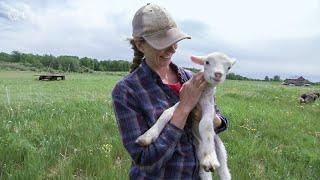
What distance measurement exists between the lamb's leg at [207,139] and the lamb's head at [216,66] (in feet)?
0.75

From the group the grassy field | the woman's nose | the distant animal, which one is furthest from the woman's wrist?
the distant animal

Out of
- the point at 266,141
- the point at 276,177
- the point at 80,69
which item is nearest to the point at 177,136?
the point at 276,177

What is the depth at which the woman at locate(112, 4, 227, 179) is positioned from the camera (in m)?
3.46

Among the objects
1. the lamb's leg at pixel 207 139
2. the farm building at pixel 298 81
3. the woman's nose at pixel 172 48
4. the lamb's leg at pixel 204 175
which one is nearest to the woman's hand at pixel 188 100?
the lamb's leg at pixel 207 139

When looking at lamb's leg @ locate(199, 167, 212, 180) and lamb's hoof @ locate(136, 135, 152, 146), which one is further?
lamb's leg @ locate(199, 167, 212, 180)

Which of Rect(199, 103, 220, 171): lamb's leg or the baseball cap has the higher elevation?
the baseball cap

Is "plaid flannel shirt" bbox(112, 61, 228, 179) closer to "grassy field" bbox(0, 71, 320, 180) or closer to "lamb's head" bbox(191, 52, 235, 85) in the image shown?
"lamb's head" bbox(191, 52, 235, 85)

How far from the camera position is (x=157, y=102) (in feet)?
11.9

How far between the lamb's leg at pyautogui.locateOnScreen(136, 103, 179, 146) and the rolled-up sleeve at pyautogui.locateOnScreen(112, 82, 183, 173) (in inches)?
1.2

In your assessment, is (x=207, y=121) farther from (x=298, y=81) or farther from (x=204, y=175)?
(x=298, y=81)

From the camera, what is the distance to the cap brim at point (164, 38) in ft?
11.3

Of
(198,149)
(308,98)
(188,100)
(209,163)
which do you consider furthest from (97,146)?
(308,98)

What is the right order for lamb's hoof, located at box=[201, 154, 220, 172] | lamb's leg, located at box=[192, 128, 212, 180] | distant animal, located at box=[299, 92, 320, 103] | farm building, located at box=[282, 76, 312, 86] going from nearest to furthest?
lamb's hoof, located at box=[201, 154, 220, 172], lamb's leg, located at box=[192, 128, 212, 180], distant animal, located at box=[299, 92, 320, 103], farm building, located at box=[282, 76, 312, 86]

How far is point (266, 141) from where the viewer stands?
9.52m
